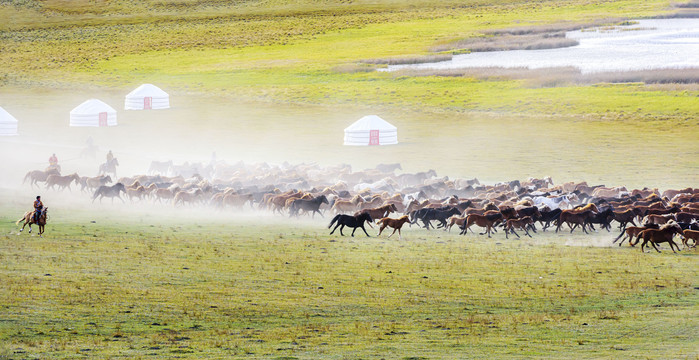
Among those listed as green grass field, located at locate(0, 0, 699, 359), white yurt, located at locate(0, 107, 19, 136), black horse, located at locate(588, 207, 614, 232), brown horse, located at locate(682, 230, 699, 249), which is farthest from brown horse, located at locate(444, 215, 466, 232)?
white yurt, located at locate(0, 107, 19, 136)

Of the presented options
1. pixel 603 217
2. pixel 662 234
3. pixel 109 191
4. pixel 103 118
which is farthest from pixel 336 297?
pixel 103 118

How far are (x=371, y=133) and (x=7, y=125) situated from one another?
1136 inches

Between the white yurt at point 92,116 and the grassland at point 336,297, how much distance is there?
4808cm

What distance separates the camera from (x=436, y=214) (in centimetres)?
3067

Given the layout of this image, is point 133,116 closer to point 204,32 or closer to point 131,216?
point 131,216

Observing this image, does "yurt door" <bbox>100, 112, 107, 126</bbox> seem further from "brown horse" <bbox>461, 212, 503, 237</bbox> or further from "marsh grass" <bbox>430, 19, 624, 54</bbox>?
"brown horse" <bbox>461, 212, 503, 237</bbox>

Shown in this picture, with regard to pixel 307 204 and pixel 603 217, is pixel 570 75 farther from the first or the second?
pixel 603 217

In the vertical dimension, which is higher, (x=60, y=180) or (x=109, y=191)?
(x=60, y=180)

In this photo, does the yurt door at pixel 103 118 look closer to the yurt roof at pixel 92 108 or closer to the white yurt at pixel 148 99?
the yurt roof at pixel 92 108

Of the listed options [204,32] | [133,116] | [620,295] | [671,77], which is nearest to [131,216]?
[620,295]

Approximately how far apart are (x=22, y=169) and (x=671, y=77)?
5843 cm

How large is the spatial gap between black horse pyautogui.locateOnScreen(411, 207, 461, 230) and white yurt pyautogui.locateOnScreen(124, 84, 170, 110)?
57.4 metres

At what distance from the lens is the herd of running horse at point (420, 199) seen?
29219 millimetres

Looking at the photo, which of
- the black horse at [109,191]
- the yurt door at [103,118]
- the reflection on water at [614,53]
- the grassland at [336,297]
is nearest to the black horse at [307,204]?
the grassland at [336,297]
